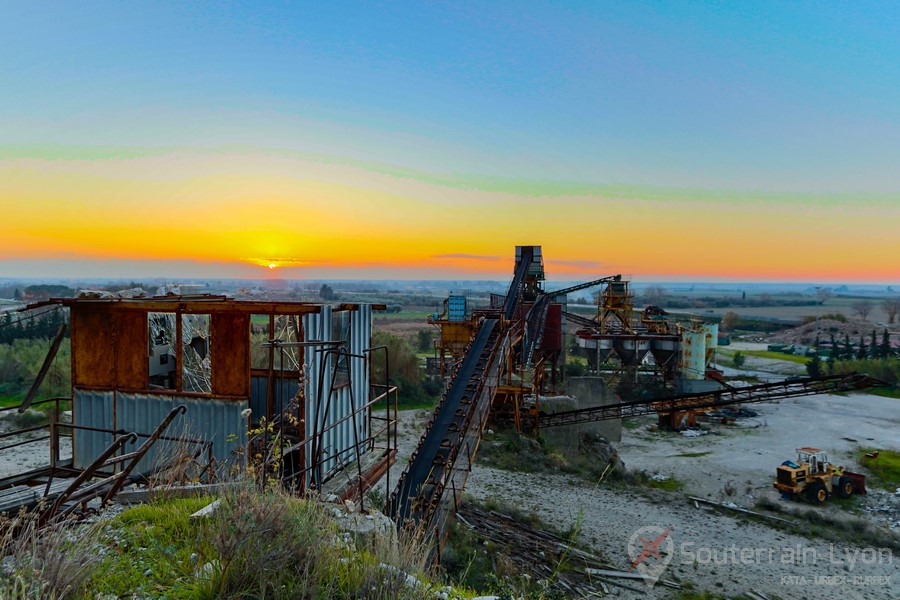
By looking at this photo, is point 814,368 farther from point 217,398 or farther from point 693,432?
point 217,398

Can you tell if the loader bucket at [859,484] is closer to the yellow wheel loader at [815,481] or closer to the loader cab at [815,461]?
the yellow wheel loader at [815,481]

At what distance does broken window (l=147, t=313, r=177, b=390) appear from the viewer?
9547mm

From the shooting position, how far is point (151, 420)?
28.1 ft

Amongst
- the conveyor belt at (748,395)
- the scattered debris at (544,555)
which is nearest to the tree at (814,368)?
the conveyor belt at (748,395)

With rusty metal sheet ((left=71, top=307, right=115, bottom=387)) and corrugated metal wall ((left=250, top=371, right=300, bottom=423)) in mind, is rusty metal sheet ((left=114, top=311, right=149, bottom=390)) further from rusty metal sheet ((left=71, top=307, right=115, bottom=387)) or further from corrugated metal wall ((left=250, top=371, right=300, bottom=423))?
corrugated metal wall ((left=250, top=371, right=300, bottom=423))

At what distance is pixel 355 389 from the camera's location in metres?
9.20

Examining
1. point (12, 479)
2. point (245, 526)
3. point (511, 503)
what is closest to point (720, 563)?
point (511, 503)

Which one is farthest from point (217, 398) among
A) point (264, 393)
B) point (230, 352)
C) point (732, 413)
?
point (732, 413)

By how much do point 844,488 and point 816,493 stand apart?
134cm

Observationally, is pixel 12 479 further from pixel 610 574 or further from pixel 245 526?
pixel 610 574

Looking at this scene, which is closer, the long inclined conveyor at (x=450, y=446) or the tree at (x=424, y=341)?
the long inclined conveyor at (x=450, y=446)

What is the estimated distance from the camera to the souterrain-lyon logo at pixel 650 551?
36.0ft

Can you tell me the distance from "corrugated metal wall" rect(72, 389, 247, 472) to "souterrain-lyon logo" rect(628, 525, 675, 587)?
8777 millimetres

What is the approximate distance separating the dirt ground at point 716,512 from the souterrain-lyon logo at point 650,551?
153mm
